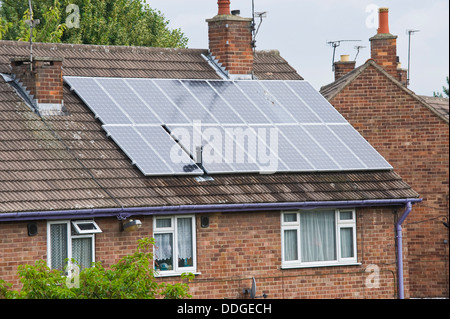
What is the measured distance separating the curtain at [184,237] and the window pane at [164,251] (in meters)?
0.19

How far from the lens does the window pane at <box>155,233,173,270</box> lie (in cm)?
2086

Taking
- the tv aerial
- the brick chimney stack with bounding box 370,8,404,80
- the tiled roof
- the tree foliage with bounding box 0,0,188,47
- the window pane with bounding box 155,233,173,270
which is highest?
the tree foliage with bounding box 0,0,188,47

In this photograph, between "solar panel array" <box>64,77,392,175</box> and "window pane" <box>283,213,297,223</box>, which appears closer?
"solar panel array" <box>64,77,392,175</box>

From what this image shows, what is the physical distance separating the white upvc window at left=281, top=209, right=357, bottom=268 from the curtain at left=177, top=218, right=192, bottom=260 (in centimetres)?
217

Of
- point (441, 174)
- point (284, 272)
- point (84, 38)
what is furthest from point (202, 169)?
point (84, 38)

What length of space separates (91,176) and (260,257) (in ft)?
13.2

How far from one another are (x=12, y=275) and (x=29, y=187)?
1.68 m

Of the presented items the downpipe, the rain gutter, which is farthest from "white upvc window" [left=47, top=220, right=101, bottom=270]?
the downpipe

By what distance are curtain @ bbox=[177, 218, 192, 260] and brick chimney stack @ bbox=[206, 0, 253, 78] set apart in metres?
5.83

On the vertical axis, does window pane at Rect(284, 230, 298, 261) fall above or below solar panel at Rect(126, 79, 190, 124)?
below

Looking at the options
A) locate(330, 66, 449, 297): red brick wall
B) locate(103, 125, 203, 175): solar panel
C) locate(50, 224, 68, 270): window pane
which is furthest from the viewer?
locate(330, 66, 449, 297): red brick wall

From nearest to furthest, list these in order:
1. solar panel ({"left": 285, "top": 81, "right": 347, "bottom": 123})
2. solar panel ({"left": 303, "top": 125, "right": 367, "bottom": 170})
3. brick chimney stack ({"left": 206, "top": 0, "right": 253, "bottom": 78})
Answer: solar panel ({"left": 303, "top": 125, "right": 367, "bottom": 170}) < solar panel ({"left": 285, "top": 81, "right": 347, "bottom": 123}) < brick chimney stack ({"left": 206, "top": 0, "right": 253, "bottom": 78})

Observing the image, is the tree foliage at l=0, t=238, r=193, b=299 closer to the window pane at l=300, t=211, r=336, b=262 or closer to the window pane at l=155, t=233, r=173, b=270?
the window pane at l=155, t=233, r=173, b=270

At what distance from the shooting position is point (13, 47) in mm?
23766
